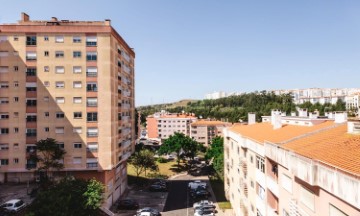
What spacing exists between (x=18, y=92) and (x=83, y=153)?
46.7 feet

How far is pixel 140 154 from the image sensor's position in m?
67.7

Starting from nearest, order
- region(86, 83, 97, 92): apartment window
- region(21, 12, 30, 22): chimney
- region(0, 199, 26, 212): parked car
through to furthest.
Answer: region(0, 199, 26, 212): parked car < region(86, 83, 97, 92): apartment window < region(21, 12, 30, 22): chimney

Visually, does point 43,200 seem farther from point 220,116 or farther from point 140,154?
point 220,116

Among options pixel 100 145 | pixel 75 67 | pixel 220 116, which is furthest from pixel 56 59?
pixel 220 116

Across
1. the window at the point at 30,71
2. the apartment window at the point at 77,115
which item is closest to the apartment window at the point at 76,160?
the apartment window at the point at 77,115

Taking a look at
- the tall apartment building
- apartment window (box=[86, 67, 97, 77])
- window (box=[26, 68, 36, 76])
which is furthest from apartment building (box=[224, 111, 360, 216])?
window (box=[26, 68, 36, 76])

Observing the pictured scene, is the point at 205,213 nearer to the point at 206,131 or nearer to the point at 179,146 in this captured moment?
the point at 179,146

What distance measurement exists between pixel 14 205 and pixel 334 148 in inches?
1488

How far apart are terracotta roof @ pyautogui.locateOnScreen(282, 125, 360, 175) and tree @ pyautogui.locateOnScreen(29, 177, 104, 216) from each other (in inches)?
954

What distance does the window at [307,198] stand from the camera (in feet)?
54.4

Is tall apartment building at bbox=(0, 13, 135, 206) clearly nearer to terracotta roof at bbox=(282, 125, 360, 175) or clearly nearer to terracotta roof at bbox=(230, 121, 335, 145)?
terracotta roof at bbox=(230, 121, 335, 145)

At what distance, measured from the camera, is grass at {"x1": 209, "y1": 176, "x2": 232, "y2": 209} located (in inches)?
2023

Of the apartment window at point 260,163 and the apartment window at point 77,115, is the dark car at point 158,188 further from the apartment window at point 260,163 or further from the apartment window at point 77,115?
the apartment window at point 260,163

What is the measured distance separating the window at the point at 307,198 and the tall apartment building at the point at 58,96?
35.4 m
